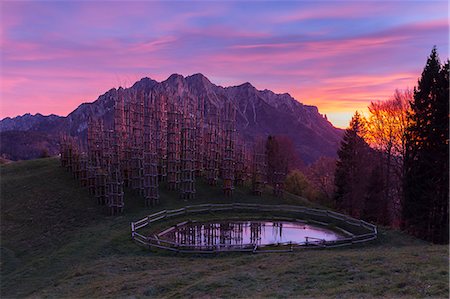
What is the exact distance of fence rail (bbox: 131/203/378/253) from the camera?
2084 centimetres

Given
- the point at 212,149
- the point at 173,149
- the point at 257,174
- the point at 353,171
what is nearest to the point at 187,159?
the point at 173,149

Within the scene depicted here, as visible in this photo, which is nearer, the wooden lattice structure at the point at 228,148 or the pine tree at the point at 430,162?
the pine tree at the point at 430,162

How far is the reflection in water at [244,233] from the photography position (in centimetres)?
2370

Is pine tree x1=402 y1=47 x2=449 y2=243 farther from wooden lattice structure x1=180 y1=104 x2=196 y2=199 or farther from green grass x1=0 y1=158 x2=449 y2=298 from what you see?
wooden lattice structure x1=180 y1=104 x2=196 y2=199

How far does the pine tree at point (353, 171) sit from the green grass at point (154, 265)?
1380 centimetres

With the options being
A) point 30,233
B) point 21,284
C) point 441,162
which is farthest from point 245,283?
point 441,162

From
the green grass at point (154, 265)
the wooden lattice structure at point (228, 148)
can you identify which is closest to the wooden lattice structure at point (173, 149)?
the green grass at point (154, 265)

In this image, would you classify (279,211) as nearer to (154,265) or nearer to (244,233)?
→ (244,233)

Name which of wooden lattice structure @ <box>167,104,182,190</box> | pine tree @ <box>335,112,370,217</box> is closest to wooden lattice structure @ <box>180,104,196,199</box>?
wooden lattice structure @ <box>167,104,182,190</box>

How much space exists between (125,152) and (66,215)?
8.90 m

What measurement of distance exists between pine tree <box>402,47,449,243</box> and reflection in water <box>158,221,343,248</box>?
7.94 m

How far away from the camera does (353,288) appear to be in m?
11.9

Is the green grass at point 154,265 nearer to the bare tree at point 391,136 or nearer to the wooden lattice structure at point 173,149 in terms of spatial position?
the wooden lattice structure at point 173,149

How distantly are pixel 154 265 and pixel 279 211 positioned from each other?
14.6 metres
